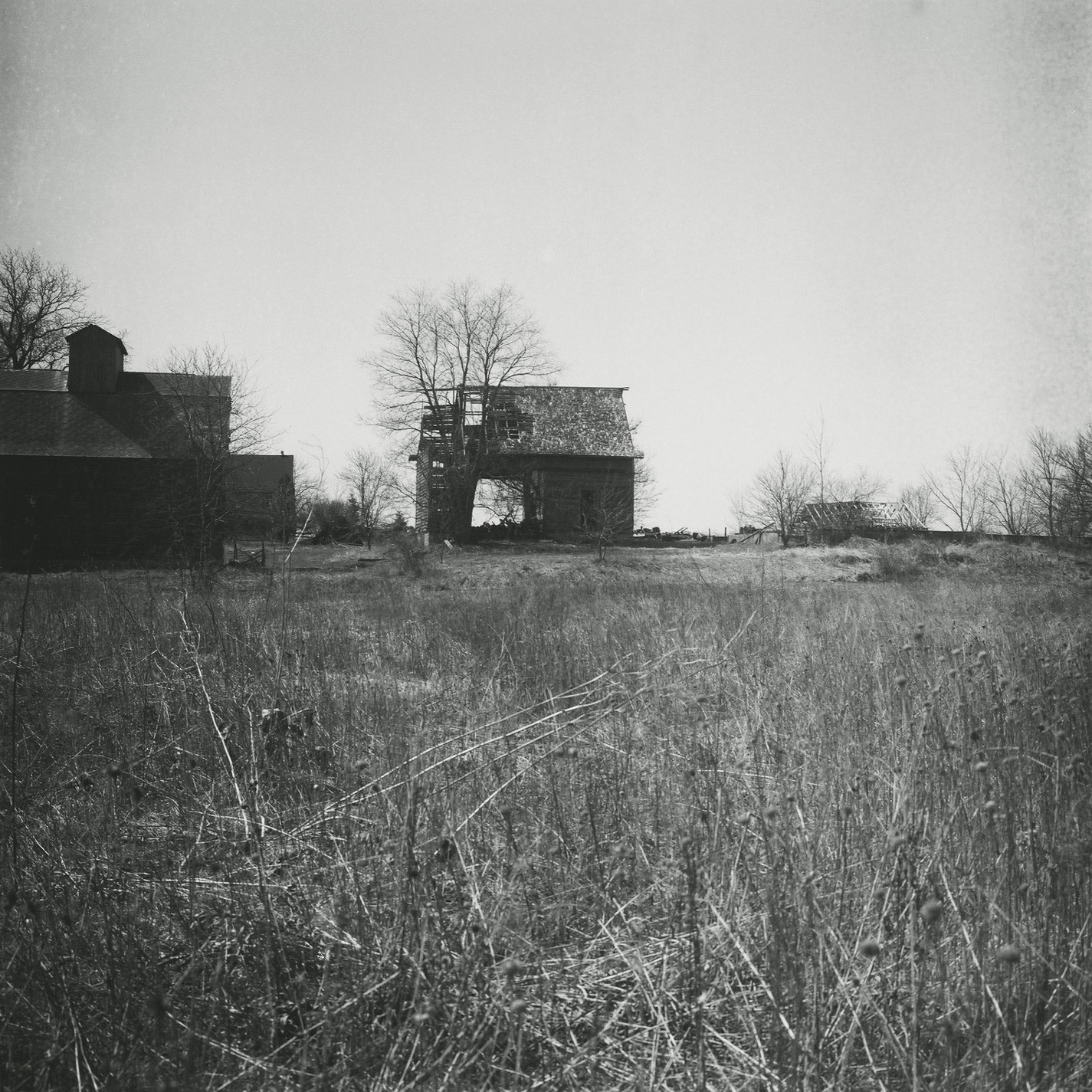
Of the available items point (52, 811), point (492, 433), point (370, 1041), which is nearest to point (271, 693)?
point (52, 811)

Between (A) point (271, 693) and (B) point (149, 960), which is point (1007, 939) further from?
(A) point (271, 693)

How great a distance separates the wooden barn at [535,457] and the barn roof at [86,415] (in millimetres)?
10539

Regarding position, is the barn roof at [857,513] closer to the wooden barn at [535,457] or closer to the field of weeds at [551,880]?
the wooden barn at [535,457]

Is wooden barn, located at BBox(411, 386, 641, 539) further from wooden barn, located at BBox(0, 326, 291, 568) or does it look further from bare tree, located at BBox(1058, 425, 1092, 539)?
bare tree, located at BBox(1058, 425, 1092, 539)

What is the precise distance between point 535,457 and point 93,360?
1779 cm

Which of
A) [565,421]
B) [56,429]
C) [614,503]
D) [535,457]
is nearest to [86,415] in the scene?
[56,429]

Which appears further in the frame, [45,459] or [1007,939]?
[45,459]

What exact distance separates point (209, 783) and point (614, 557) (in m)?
19.6

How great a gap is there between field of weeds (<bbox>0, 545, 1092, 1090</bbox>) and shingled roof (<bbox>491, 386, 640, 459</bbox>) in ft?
95.2

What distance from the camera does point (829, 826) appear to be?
253 cm

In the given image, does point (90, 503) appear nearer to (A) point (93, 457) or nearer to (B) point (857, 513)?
(A) point (93, 457)

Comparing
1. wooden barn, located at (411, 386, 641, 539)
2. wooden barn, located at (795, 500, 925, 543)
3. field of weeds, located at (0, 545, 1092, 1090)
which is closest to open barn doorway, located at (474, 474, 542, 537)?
wooden barn, located at (411, 386, 641, 539)

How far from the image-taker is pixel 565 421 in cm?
3459

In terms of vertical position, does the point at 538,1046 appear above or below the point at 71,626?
below
